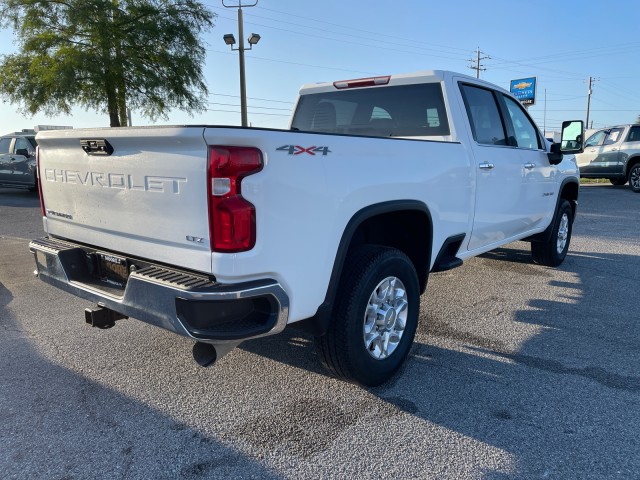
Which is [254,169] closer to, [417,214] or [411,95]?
[417,214]

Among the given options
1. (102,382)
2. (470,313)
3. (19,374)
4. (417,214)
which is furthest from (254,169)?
(470,313)

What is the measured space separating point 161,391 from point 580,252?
20.6 feet

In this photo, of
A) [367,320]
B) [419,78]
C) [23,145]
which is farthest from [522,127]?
[23,145]

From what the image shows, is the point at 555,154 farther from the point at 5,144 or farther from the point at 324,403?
the point at 5,144

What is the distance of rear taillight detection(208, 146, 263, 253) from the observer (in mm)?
2248

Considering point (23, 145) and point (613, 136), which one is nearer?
point (23, 145)

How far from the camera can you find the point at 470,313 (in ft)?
14.9

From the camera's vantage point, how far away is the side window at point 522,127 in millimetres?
5004

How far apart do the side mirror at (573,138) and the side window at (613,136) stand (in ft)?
40.6

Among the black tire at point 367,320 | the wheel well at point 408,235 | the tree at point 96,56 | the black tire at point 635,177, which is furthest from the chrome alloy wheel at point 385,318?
the tree at point 96,56

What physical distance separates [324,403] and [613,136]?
54.9 ft

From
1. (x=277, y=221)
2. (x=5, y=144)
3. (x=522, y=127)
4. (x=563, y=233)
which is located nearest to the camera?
(x=277, y=221)

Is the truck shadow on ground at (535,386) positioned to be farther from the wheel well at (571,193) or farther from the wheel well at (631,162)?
the wheel well at (631,162)

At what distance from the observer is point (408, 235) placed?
3637 mm
